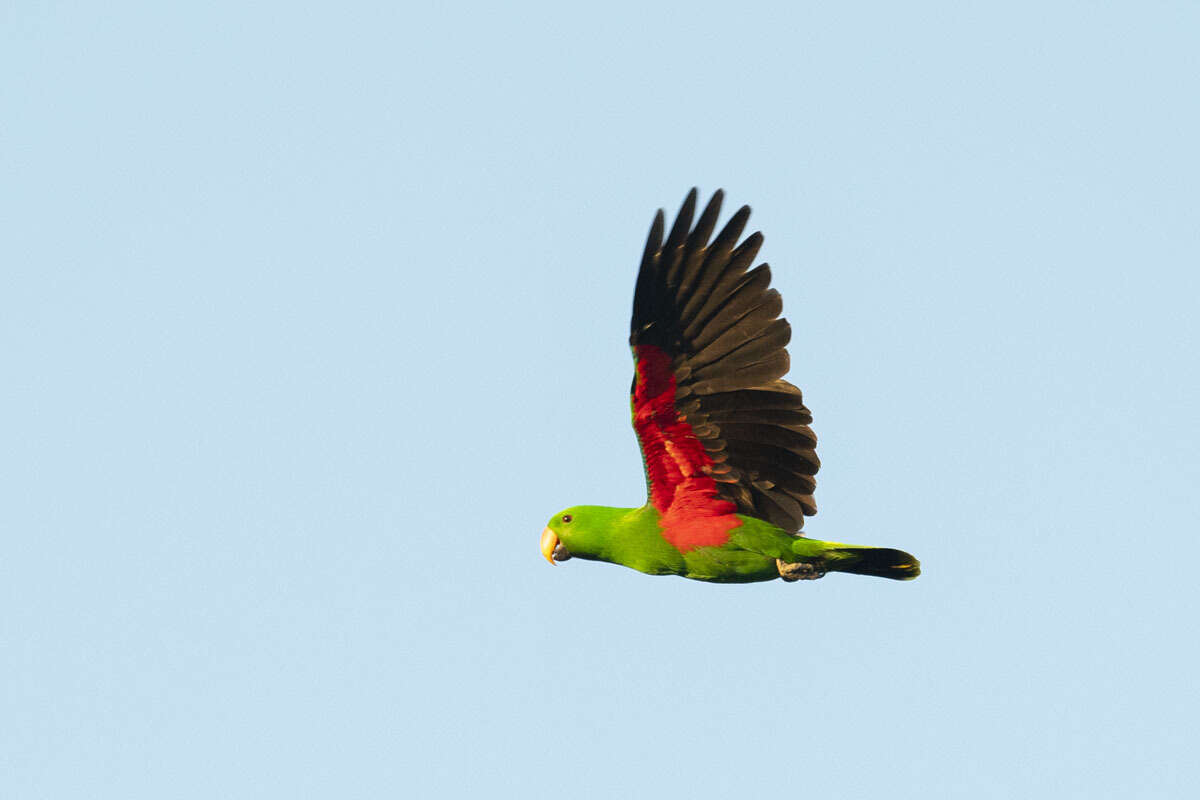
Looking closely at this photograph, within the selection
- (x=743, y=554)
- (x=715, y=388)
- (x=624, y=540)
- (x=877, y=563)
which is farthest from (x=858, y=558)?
(x=624, y=540)

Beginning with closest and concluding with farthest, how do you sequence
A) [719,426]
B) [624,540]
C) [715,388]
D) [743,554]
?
[715,388]
[719,426]
[743,554]
[624,540]

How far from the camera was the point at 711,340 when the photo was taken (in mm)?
13961

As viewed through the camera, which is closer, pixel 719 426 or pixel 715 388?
pixel 715 388

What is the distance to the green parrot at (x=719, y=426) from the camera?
13859 mm

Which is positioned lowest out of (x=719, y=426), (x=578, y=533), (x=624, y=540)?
(x=624, y=540)

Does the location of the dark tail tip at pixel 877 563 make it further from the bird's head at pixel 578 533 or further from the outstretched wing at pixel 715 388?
the bird's head at pixel 578 533

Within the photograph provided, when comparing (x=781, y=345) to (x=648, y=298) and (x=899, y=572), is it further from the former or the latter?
(x=899, y=572)

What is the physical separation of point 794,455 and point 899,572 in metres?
1.73

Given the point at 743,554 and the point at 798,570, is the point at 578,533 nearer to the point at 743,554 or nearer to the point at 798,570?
the point at 743,554

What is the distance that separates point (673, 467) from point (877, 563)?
93.3 inches

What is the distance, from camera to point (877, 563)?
14539mm

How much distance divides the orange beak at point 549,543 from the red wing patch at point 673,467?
5.13 feet

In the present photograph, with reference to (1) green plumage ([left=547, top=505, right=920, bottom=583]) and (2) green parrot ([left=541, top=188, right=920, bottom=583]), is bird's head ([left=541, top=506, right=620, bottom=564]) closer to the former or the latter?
(1) green plumage ([left=547, top=505, right=920, bottom=583])

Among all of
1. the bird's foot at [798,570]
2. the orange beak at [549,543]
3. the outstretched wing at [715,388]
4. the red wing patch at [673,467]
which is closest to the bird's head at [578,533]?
the orange beak at [549,543]
